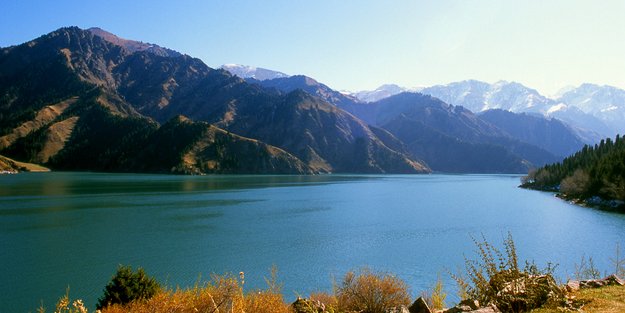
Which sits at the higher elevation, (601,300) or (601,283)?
Answer: (601,300)

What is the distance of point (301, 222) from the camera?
6612 centimetres

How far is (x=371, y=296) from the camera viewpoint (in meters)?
15.9

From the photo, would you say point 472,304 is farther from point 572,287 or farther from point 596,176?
point 596,176

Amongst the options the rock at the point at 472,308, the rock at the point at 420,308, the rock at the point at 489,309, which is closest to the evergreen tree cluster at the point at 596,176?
the rock at the point at 472,308

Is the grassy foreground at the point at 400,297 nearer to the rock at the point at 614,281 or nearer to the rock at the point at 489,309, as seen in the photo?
the rock at the point at 614,281

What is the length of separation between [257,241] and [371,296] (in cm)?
3497

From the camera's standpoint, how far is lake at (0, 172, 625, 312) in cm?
3306

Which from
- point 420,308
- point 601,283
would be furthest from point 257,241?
point 601,283

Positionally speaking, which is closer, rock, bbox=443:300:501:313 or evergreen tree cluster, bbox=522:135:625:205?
rock, bbox=443:300:501:313

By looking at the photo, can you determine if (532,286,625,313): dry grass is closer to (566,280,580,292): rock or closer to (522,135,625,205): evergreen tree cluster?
(566,280,580,292): rock

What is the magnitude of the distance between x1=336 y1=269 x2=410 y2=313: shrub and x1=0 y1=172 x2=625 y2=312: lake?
12.2m

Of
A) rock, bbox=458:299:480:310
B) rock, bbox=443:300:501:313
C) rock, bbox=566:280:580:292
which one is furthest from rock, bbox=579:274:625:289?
rock, bbox=443:300:501:313

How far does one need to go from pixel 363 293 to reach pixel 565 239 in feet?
164

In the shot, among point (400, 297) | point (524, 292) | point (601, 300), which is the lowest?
point (400, 297)
